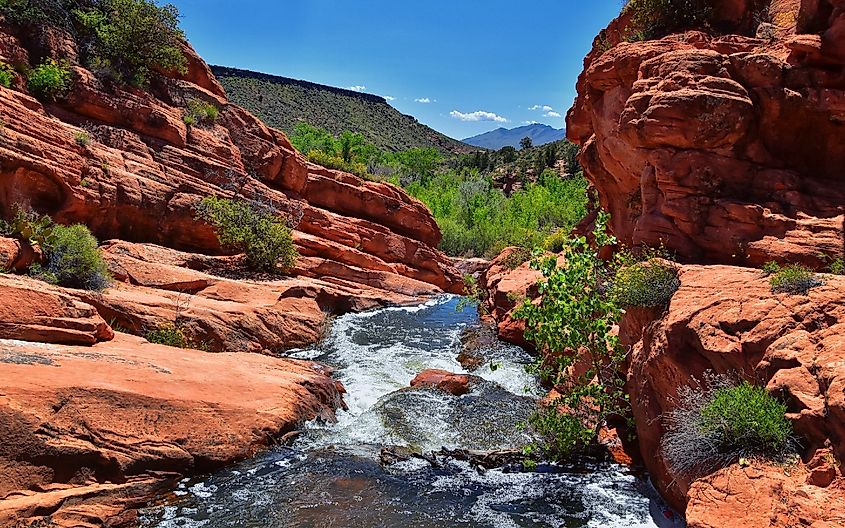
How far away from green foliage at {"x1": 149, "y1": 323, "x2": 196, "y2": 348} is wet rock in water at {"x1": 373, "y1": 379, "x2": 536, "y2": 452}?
4.58 m

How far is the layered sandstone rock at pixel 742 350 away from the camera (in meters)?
4.59

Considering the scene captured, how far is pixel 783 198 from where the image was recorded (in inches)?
340

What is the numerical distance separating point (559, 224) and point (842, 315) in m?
41.9

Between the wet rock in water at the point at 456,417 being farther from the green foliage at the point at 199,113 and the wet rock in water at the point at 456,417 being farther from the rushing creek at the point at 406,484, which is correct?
the green foliage at the point at 199,113

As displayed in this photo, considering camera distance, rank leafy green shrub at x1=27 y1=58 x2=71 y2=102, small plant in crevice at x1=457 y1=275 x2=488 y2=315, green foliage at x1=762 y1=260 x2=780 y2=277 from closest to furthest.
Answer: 1. green foliage at x1=762 y1=260 x2=780 y2=277
2. small plant in crevice at x1=457 y1=275 x2=488 y2=315
3. leafy green shrub at x1=27 y1=58 x2=71 y2=102

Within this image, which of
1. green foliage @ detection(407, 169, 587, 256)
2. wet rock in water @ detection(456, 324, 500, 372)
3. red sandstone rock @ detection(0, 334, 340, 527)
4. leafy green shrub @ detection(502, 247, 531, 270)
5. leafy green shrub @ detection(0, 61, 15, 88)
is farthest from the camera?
green foliage @ detection(407, 169, 587, 256)

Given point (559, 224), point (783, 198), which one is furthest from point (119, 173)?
point (559, 224)

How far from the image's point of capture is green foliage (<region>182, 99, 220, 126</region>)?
20094 mm

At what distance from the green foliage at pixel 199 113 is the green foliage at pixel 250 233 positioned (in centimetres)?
401

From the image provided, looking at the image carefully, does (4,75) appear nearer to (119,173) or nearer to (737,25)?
(119,173)

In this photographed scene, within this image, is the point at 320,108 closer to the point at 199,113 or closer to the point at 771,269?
the point at 199,113

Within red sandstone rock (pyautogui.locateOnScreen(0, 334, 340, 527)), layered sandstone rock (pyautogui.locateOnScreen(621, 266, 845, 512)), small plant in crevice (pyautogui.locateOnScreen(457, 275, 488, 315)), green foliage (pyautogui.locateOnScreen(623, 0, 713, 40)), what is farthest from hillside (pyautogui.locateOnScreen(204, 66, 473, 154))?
layered sandstone rock (pyautogui.locateOnScreen(621, 266, 845, 512))

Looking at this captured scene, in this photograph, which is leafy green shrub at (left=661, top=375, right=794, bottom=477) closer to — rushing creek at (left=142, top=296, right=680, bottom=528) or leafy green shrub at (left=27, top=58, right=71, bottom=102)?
rushing creek at (left=142, top=296, right=680, bottom=528)

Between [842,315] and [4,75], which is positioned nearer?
[842,315]
